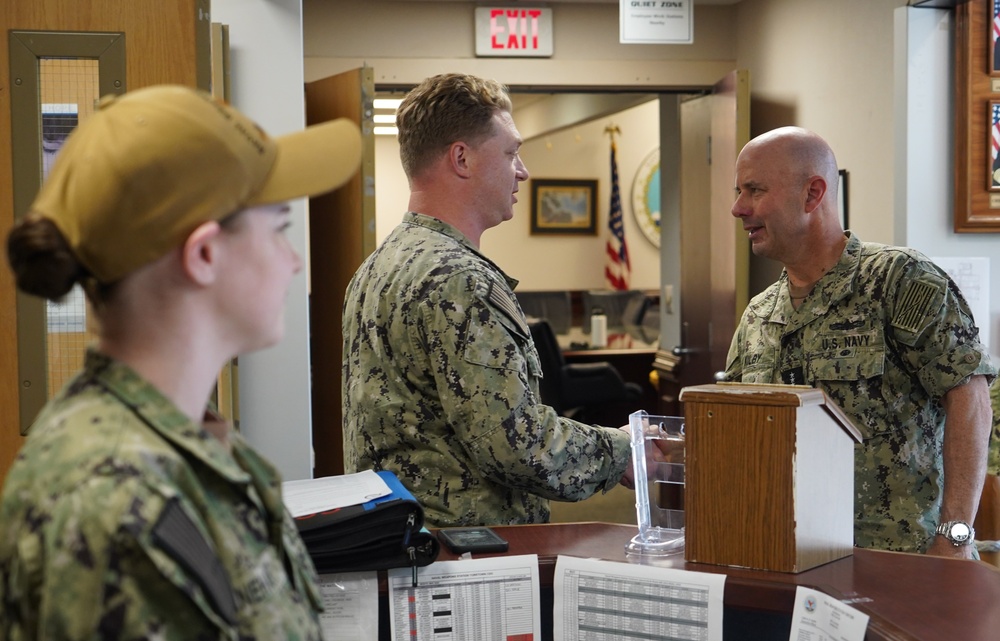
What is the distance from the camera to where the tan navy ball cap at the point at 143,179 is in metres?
0.84

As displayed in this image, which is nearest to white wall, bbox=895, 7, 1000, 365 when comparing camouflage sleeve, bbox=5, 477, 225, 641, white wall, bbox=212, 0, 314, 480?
white wall, bbox=212, 0, 314, 480

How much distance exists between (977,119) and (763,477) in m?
2.55

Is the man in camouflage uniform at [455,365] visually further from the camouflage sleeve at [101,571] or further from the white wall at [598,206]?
the white wall at [598,206]

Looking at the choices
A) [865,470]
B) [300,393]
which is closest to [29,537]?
[865,470]

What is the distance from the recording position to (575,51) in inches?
220

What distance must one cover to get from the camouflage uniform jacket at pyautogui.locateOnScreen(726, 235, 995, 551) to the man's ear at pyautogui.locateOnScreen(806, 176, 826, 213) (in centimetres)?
16

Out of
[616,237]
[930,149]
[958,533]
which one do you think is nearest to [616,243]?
[616,237]

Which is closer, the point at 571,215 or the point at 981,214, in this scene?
the point at 981,214

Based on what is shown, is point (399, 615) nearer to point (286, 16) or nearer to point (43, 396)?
point (43, 396)

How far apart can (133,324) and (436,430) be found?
1.07 m

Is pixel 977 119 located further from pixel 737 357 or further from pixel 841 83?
pixel 737 357

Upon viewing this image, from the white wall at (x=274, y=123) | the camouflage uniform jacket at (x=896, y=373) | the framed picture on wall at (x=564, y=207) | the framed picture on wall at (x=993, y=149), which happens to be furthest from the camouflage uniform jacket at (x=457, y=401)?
the framed picture on wall at (x=564, y=207)

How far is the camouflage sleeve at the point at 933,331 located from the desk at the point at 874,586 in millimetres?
586

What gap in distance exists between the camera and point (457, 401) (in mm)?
1811
